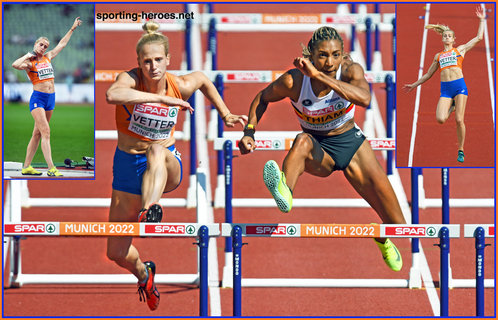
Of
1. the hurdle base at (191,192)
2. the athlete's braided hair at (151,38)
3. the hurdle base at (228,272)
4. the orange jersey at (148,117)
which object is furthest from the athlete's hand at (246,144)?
the hurdle base at (191,192)

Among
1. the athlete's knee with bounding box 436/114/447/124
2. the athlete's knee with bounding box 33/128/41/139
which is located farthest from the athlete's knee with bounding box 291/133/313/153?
the athlete's knee with bounding box 33/128/41/139

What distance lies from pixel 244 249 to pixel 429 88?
320cm

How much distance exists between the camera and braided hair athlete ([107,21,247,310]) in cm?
817

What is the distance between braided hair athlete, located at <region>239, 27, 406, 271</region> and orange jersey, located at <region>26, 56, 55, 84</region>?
1.75 meters

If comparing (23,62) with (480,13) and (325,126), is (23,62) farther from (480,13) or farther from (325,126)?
(480,13)

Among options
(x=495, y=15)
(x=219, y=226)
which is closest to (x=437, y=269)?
(x=495, y=15)

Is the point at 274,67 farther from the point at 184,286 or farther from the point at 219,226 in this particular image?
the point at 219,226

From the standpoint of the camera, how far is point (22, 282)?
A: 1100cm

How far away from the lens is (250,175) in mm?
12930

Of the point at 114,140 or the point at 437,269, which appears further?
the point at 114,140

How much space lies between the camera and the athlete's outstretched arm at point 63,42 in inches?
350

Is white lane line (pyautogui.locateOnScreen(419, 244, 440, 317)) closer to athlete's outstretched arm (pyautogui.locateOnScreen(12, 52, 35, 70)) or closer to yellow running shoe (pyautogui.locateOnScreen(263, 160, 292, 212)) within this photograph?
yellow running shoe (pyautogui.locateOnScreen(263, 160, 292, 212))

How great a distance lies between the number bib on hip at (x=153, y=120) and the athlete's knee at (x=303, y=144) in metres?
0.98

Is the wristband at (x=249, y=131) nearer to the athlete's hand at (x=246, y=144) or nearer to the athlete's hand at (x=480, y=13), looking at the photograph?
the athlete's hand at (x=246, y=144)
